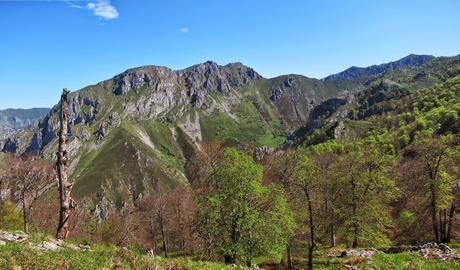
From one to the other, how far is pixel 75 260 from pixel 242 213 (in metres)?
24.3

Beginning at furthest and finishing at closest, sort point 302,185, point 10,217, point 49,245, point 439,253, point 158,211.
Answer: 1. point 158,211
2. point 10,217
3. point 302,185
4. point 439,253
5. point 49,245

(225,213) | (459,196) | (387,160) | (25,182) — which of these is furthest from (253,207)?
(25,182)

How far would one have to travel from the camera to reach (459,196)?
5566 cm

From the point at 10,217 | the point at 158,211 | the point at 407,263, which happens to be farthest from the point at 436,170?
the point at 10,217

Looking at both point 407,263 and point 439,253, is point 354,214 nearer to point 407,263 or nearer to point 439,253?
point 439,253

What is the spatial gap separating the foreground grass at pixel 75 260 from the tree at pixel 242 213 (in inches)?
744

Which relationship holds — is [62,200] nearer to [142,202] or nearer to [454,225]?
[454,225]

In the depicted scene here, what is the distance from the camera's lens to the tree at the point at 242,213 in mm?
37750

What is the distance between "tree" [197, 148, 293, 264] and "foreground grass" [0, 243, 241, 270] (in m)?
18.9

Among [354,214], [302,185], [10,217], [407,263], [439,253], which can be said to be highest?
[302,185]

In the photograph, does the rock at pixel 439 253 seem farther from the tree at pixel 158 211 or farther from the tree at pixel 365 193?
the tree at pixel 158 211

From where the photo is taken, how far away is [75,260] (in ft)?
50.4

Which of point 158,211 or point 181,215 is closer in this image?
point 158,211

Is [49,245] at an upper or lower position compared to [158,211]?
upper
